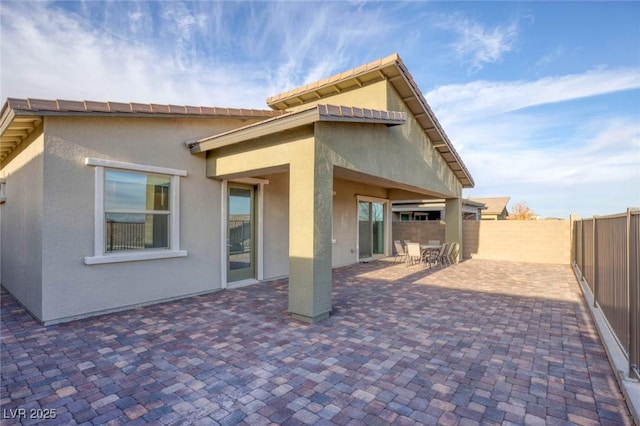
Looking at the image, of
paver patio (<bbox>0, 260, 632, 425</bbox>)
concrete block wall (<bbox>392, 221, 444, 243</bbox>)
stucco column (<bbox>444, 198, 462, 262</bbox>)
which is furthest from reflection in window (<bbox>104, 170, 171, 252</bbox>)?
concrete block wall (<bbox>392, 221, 444, 243</bbox>)

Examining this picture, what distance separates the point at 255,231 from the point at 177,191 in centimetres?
258

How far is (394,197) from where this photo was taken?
16.1 meters

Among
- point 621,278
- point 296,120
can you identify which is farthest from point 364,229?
point 621,278

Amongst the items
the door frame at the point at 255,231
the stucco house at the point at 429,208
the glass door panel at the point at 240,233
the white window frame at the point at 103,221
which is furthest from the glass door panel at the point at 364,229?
the white window frame at the point at 103,221

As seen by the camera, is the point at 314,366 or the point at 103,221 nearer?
the point at 314,366

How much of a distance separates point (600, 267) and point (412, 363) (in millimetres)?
4748

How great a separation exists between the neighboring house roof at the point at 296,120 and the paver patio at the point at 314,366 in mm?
3622

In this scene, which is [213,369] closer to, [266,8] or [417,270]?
[417,270]

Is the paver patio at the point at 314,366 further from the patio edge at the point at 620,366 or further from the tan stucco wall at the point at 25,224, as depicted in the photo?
the tan stucco wall at the point at 25,224

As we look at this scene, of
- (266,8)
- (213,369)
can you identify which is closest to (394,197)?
(266,8)

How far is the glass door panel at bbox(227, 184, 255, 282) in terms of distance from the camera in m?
8.54

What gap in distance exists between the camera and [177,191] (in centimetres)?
721

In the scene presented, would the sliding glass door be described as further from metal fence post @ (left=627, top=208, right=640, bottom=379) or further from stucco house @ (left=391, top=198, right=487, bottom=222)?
metal fence post @ (left=627, top=208, right=640, bottom=379)

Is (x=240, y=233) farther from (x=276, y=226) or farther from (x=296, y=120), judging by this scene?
(x=296, y=120)
